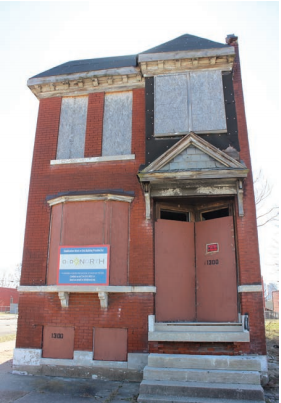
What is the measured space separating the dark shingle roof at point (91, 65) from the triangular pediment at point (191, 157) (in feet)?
10.1

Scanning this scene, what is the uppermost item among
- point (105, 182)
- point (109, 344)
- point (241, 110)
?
point (241, 110)

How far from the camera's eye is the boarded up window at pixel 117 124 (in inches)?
376

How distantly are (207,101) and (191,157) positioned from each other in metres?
1.91

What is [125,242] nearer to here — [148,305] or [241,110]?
[148,305]

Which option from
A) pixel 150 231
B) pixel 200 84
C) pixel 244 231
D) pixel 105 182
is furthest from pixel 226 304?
pixel 200 84

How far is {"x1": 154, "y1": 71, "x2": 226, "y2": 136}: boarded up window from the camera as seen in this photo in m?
9.14

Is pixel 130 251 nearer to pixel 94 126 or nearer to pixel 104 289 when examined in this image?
pixel 104 289

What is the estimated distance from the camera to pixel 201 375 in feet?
20.6

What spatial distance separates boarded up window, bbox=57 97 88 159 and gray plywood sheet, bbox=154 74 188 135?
2.24 metres

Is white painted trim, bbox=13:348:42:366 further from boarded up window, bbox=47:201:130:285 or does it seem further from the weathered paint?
the weathered paint

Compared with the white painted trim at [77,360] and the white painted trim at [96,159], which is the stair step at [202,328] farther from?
the white painted trim at [96,159]

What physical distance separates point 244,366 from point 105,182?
5.44 m

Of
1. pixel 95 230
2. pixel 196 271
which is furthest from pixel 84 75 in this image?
pixel 196 271

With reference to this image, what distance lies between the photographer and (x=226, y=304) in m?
8.13
